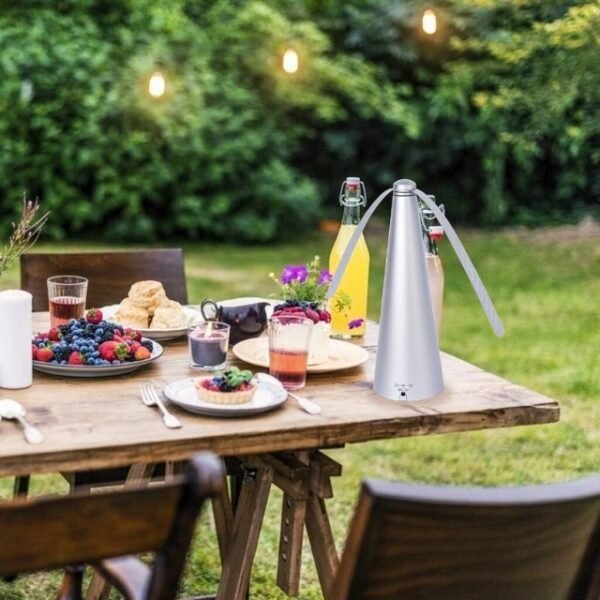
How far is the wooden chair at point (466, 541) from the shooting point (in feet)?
3.56

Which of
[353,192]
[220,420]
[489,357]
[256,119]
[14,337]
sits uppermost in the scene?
[256,119]

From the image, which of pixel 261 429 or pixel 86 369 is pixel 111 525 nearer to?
pixel 261 429

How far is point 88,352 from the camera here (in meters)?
2.01

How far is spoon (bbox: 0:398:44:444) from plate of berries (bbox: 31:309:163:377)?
0.18m

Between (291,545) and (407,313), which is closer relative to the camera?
(407,313)

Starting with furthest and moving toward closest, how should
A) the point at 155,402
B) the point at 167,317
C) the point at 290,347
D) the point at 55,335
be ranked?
1. the point at 167,317
2. the point at 55,335
3. the point at 290,347
4. the point at 155,402

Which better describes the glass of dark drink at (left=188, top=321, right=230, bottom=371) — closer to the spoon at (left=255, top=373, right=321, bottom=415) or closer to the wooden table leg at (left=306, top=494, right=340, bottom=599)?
the spoon at (left=255, top=373, right=321, bottom=415)

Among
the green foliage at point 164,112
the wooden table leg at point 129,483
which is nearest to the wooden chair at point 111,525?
the wooden table leg at point 129,483

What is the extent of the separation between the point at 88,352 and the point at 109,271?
0.92 m

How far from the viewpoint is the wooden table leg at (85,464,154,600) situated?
7.93ft

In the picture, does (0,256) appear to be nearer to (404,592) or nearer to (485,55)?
(404,592)

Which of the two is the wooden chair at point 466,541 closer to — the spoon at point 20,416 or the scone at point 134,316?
the spoon at point 20,416

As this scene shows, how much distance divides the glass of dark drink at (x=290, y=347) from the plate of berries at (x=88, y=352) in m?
0.25

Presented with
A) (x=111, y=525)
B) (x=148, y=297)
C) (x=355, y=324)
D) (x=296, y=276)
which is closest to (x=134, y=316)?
(x=148, y=297)
